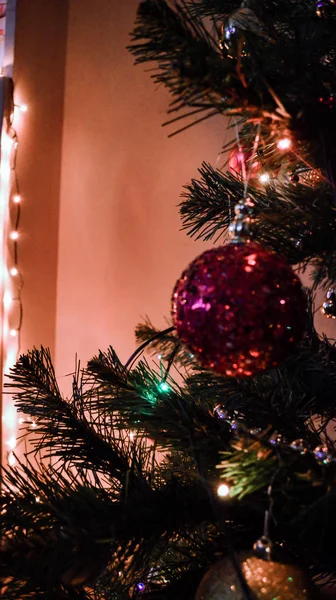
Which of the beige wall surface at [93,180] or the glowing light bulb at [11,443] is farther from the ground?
the beige wall surface at [93,180]

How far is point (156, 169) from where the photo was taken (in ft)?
4.35

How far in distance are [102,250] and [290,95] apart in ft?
3.65

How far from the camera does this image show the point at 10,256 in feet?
4.60

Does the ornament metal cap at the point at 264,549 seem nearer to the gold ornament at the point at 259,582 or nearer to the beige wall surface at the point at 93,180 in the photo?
the gold ornament at the point at 259,582

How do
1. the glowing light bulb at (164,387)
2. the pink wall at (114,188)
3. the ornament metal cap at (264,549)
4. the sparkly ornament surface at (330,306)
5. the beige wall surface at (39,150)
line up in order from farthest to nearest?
1. the beige wall surface at (39,150)
2. the pink wall at (114,188)
3. the sparkly ornament surface at (330,306)
4. the glowing light bulb at (164,387)
5. the ornament metal cap at (264,549)

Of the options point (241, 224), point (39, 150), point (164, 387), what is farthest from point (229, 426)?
point (39, 150)

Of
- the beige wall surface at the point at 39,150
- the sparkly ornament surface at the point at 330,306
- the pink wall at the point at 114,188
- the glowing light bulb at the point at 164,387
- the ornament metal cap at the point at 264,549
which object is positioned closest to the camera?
the ornament metal cap at the point at 264,549

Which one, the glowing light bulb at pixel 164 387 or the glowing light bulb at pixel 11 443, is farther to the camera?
the glowing light bulb at pixel 11 443

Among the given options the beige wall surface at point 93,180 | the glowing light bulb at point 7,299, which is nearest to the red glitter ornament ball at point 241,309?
the beige wall surface at point 93,180

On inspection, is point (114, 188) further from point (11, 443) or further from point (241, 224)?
point (241, 224)

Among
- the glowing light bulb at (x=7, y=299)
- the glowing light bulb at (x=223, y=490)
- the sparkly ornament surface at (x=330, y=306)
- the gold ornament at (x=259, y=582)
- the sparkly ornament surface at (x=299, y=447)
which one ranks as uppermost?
the glowing light bulb at (x=7, y=299)

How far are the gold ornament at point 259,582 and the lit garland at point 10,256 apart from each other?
114cm

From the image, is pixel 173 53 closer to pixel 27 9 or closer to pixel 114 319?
pixel 114 319

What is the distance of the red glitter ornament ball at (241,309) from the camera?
329mm
